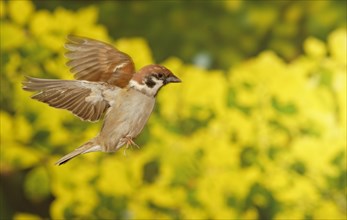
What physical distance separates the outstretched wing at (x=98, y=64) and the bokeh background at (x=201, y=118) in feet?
1.73

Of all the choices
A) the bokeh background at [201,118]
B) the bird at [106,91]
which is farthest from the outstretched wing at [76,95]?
the bokeh background at [201,118]

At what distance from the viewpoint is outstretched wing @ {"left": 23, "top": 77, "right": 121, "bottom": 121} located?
81 cm

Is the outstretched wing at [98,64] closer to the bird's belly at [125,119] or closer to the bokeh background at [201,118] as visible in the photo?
the bird's belly at [125,119]

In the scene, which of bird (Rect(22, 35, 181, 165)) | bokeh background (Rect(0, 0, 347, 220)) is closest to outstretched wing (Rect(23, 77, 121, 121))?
bird (Rect(22, 35, 181, 165))

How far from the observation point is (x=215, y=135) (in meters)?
1.45

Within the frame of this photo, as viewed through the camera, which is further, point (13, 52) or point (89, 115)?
point (13, 52)

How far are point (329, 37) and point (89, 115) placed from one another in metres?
0.72

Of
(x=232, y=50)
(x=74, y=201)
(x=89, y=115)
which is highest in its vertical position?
(x=89, y=115)

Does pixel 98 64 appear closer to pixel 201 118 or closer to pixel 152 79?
pixel 152 79

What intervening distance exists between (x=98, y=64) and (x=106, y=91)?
0.14 feet

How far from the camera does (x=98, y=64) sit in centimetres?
90

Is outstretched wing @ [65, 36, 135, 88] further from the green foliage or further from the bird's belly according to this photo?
the green foliage

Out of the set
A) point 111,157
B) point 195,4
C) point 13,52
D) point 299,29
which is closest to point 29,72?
point 13,52

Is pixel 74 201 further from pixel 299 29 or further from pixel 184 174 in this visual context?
pixel 299 29
